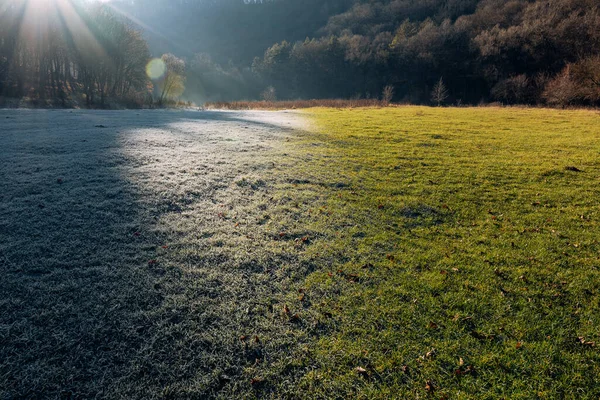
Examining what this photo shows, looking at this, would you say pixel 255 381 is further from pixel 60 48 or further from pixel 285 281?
pixel 60 48

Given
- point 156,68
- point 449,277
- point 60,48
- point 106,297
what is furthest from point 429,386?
point 156,68

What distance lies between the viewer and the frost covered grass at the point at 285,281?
3.29m

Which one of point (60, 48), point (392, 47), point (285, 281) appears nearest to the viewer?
point (285, 281)

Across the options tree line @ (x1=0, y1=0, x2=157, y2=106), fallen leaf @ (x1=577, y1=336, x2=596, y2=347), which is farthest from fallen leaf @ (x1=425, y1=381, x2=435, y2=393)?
tree line @ (x1=0, y1=0, x2=157, y2=106)

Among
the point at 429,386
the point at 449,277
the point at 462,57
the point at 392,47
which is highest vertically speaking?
the point at 392,47

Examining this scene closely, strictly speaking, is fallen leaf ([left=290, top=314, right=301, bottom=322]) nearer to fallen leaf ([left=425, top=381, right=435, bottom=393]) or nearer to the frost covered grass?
the frost covered grass

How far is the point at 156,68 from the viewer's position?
59.6 metres

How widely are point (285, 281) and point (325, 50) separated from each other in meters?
110

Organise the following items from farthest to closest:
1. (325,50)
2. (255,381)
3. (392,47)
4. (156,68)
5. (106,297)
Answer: (325,50) → (392,47) → (156,68) → (106,297) → (255,381)

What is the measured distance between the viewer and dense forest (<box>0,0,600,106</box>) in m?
41.2

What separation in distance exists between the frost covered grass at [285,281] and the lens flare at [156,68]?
57.2 metres

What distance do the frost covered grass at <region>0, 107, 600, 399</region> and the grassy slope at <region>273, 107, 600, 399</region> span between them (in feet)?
0.10

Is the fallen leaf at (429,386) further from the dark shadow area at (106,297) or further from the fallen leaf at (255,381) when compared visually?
the dark shadow area at (106,297)

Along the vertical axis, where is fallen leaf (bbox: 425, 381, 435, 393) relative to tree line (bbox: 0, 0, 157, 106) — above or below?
below
